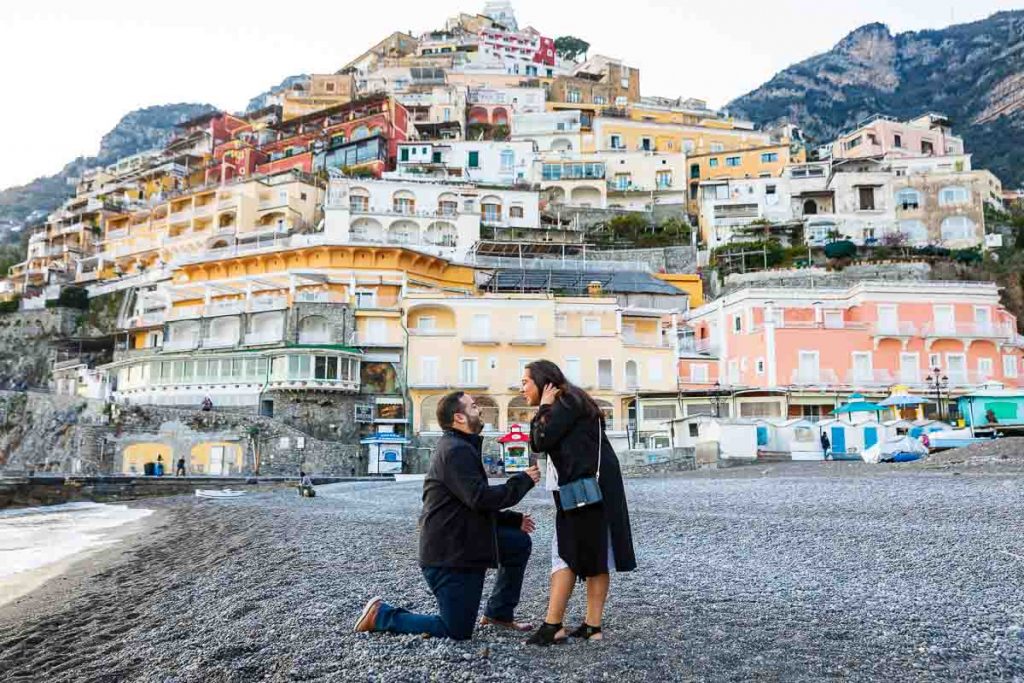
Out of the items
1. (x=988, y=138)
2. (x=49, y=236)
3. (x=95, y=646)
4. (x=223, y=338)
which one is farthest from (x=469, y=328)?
(x=988, y=138)

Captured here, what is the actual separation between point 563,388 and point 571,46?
113 m

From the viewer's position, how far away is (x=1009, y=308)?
4741 centimetres

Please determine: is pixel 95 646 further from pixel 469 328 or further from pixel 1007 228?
pixel 1007 228

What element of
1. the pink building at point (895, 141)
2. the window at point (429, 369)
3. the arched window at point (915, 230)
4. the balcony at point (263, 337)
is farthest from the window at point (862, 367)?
the pink building at point (895, 141)

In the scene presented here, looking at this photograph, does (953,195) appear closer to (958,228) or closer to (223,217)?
(958,228)

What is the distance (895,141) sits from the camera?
2982 inches

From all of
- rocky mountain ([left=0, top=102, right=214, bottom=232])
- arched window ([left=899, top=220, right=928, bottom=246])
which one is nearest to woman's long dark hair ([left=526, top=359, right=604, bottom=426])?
arched window ([left=899, top=220, right=928, bottom=246])

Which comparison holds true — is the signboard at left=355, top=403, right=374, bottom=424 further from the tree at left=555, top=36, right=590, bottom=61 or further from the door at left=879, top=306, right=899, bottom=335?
the tree at left=555, top=36, right=590, bottom=61

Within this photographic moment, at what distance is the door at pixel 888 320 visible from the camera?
3869cm

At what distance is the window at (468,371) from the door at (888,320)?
19067 mm

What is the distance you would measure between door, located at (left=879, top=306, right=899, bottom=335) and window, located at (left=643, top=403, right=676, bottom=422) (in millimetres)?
10659

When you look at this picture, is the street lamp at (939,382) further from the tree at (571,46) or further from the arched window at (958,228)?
the tree at (571,46)

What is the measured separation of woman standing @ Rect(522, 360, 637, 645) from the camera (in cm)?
511

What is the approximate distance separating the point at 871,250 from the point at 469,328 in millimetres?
27361
